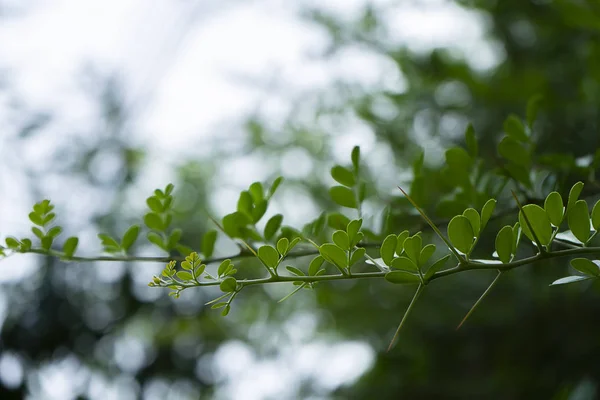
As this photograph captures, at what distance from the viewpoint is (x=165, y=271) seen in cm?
19

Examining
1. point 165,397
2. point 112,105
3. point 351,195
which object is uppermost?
point 351,195

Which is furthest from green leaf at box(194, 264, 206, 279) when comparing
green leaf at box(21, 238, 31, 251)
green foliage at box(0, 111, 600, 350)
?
green leaf at box(21, 238, 31, 251)

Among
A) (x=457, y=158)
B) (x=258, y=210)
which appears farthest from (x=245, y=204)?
(x=457, y=158)

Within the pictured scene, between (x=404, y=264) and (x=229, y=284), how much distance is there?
60 mm

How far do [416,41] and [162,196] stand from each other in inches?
19.4

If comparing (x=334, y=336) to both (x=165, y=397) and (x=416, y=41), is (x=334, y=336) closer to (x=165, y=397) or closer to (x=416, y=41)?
(x=165, y=397)

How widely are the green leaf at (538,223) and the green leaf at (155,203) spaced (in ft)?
0.52

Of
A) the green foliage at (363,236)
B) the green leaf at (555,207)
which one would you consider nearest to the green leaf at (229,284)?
the green foliage at (363,236)

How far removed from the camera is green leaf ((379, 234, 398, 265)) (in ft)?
0.61

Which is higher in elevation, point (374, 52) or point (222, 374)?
point (374, 52)

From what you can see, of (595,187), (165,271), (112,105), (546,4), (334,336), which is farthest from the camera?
(112,105)

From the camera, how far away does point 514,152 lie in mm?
272

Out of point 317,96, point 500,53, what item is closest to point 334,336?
point 317,96

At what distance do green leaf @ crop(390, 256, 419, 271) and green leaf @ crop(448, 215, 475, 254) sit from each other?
15 mm
